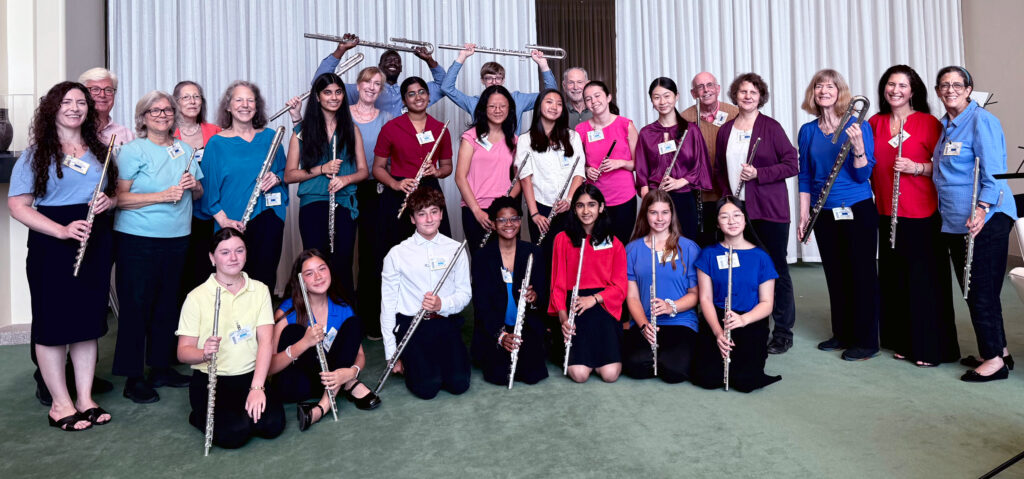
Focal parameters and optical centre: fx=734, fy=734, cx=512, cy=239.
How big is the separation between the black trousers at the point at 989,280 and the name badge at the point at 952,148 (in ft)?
0.98

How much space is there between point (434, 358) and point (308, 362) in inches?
19.5

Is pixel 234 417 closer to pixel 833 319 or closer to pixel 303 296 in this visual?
pixel 303 296

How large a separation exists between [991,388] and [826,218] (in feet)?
3.20

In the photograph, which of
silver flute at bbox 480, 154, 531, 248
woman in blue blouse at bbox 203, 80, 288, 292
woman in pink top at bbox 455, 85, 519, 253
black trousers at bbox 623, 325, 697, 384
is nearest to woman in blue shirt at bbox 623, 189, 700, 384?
black trousers at bbox 623, 325, 697, 384

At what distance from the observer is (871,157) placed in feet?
10.9

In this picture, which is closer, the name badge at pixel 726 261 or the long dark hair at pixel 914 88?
the name badge at pixel 726 261

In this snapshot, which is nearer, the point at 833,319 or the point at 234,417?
the point at 234,417

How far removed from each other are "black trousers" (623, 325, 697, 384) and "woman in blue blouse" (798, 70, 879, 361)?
2.77ft

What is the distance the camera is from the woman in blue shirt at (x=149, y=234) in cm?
283

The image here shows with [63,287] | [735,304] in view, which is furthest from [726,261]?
[63,287]

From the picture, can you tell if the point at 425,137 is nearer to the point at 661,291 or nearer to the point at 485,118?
the point at 485,118

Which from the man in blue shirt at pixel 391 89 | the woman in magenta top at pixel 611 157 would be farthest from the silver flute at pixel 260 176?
the woman in magenta top at pixel 611 157

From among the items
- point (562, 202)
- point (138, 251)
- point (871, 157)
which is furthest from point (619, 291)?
point (138, 251)

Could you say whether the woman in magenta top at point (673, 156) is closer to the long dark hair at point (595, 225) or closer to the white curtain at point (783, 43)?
the long dark hair at point (595, 225)
